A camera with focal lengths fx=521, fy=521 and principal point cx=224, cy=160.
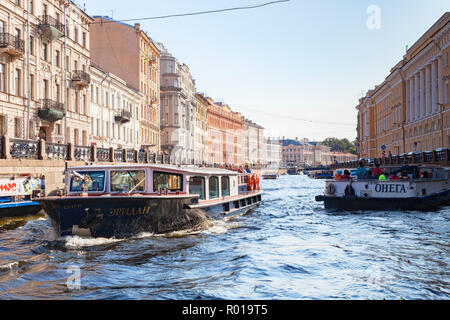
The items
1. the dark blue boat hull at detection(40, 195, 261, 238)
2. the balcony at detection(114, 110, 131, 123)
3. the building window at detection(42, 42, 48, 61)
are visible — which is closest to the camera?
the dark blue boat hull at detection(40, 195, 261, 238)

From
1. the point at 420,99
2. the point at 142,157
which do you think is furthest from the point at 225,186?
the point at 420,99

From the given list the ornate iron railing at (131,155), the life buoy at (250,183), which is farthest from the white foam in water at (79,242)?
the ornate iron railing at (131,155)

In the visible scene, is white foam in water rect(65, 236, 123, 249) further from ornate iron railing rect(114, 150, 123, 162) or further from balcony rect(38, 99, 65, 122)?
balcony rect(38, 99, 65, 122)

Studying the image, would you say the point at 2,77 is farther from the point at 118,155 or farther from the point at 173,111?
the point at 173,111

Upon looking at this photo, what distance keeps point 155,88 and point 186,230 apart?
5629cm

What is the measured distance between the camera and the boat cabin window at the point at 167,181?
15.5m

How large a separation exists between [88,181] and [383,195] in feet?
45.9

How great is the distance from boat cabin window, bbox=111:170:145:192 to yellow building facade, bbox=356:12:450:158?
44932 millimetres

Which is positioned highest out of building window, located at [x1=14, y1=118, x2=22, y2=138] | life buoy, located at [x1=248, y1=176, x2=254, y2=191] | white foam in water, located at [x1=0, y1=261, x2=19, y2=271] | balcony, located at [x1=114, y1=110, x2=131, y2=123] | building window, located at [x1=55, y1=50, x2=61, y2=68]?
building window, located at [x1=55, y1=50, x2=61, y2=68]

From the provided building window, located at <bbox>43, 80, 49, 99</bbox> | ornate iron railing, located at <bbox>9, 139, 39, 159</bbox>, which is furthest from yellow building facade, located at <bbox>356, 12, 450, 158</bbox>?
ornate iron railing, located at <bbox>9, 139, 39, 159</bbox>

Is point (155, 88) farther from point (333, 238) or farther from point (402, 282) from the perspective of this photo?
point (402, 282)

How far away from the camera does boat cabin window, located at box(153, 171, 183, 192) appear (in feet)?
50.7

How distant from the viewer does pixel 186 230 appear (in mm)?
16156
